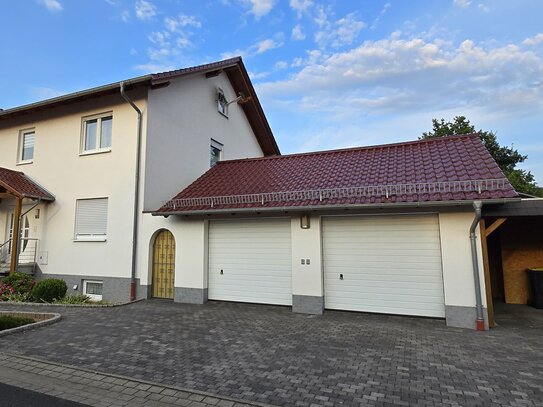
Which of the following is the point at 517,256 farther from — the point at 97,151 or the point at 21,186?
the point at 21,186

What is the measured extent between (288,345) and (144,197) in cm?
674

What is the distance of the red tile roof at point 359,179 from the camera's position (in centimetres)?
745

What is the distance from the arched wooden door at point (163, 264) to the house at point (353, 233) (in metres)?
→ 0.39

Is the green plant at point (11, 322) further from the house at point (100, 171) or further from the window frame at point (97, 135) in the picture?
the window frame at point (97, 135)

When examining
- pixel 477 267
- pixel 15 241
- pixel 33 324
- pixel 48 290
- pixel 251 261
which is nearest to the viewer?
pixel 477 267

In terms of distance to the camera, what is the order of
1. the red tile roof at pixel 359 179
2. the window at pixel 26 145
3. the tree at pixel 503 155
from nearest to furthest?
the red tile roof at pixel 359 179 < the window at pixel 26 145 < the tree at pixel 503 155

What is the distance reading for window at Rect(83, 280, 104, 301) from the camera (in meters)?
10.7

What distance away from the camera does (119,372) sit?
4.70 meters

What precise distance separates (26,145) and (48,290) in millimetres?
6721

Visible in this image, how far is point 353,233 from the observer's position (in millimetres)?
8391

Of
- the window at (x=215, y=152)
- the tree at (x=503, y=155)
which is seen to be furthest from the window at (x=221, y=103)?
the tree at (x=503, y=155)

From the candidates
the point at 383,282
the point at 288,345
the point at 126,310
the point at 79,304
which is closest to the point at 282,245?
the point at 383,282

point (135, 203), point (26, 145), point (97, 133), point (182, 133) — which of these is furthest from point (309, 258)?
point (26, 145)

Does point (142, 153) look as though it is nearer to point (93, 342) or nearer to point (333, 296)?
point (93, 342)
